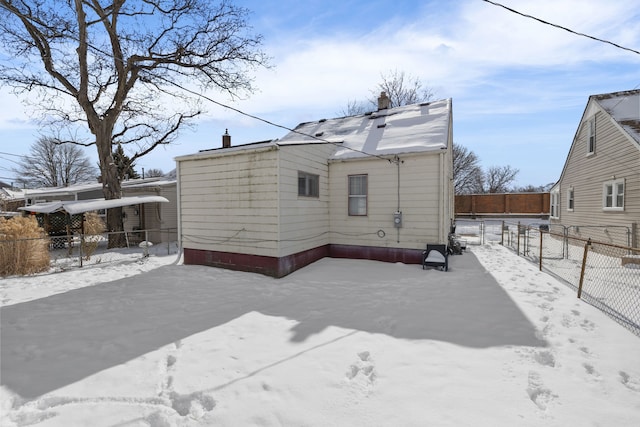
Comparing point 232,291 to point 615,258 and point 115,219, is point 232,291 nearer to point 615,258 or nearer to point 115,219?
point 115,219

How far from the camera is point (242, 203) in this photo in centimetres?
853

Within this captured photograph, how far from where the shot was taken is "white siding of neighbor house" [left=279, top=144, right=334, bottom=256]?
8070 mm

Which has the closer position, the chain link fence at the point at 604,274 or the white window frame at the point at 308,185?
the chain link fence at the point at 604,274

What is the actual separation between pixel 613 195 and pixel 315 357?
46.5 feet

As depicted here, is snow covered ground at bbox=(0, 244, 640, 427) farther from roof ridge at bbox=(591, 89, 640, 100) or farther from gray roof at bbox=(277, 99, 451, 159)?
roof ridge at bbox=(591, 89, 640, 100)

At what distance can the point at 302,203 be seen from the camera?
29.4 feet

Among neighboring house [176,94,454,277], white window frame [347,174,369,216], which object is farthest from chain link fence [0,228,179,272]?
white window frame [347,174,369,216]

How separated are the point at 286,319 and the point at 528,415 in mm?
3379

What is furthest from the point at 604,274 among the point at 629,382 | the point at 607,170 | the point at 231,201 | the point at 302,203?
the point at 231,201

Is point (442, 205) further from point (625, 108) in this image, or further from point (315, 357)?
point (625, 108)

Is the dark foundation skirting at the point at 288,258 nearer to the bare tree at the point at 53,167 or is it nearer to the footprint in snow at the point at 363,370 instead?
the footprint in snow at the point at 363,370

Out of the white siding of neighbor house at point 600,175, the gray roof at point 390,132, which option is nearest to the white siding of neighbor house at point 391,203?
the gray roof at point 390,132

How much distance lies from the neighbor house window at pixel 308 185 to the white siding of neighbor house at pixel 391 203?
0.83 m

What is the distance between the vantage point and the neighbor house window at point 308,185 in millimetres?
9016
